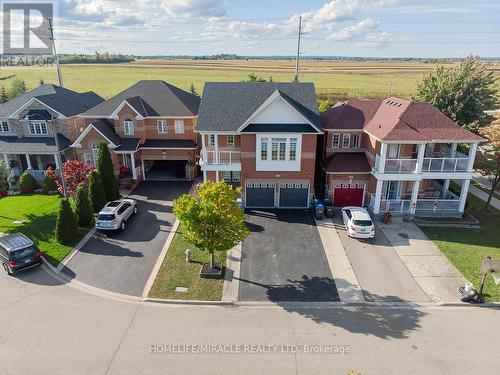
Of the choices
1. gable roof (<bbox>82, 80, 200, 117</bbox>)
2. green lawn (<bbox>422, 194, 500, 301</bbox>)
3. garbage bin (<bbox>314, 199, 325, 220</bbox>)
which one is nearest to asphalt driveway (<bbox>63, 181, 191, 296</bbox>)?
gable roof (<bbox>82, 80, 200, 117</bbox>)

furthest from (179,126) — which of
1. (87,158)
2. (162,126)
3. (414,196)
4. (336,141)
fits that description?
(414,196)

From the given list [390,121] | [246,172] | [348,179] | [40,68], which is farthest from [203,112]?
[40,68]

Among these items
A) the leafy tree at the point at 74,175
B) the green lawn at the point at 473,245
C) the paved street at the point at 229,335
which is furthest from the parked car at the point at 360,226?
the leafy tree at the point at 74,175

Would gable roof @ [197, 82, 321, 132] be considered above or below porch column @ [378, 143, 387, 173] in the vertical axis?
above

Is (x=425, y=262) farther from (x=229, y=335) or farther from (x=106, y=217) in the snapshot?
(x=106, y=217)

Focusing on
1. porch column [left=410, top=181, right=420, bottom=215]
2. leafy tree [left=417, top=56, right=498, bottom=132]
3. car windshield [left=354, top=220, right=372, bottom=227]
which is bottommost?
car windshield [left=354, top=220, right=372, bottom=227]

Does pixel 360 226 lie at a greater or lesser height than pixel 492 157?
lesser

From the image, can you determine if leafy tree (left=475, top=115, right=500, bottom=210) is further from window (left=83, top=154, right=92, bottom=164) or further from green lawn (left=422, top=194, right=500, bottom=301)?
window (left=83, top=154, right=92, bottom=164)
